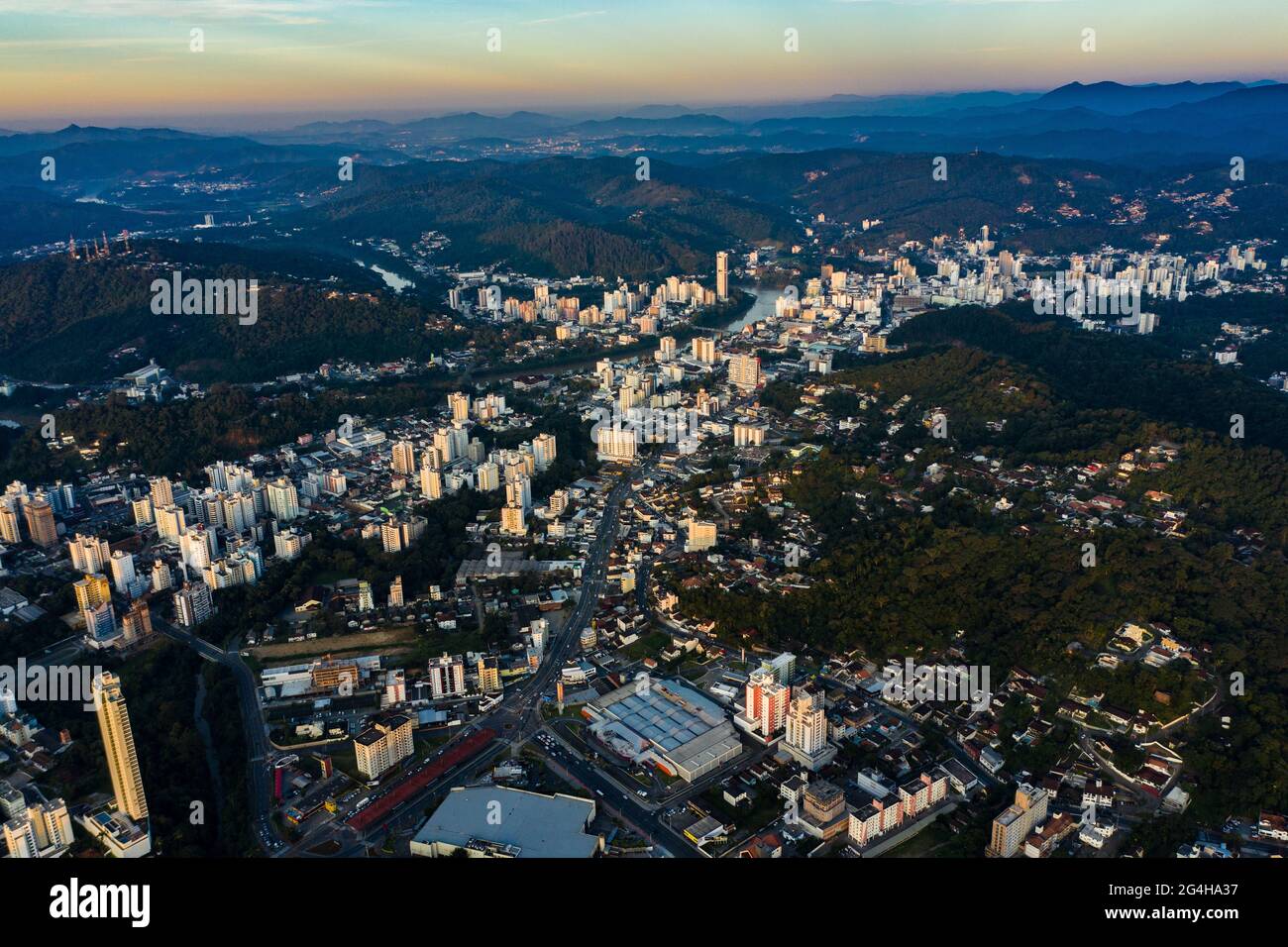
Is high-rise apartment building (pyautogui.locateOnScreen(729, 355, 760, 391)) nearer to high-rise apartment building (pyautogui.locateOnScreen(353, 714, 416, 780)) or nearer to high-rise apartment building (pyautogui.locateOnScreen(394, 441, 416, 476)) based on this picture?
high-rise apartment building (pyautogui.locateOnScreen(394, 441, 416, 476))

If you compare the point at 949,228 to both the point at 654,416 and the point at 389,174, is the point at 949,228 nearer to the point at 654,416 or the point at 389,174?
the point at 654,416

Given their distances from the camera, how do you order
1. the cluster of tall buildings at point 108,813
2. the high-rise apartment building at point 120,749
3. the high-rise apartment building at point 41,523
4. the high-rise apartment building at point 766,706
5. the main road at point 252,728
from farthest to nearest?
1. the high-rise apartment building at point 41,523
2. the high-rise apartment building at point 766,706
3. the main road at point 252,728
4. the high-rise apartment building at point 120,749
5. the cluster of tall buildings at point 108,813

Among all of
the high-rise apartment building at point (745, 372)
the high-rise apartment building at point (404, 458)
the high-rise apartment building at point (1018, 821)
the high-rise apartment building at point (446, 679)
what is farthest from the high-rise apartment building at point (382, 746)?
the high-rise apartment building at point (745, 372)

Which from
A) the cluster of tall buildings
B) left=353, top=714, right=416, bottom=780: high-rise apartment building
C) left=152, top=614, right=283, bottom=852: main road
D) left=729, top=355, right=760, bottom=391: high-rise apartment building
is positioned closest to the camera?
the cluster of tall buildings

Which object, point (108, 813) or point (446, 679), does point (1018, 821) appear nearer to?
point (446, 679)

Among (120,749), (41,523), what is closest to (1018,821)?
(120,749)

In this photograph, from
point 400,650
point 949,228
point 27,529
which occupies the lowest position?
point 400,650

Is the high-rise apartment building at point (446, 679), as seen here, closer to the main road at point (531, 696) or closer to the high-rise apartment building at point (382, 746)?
the main road at point (531, 696)

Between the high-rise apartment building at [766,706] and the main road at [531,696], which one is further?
the high-rise apartment building at [766,706]

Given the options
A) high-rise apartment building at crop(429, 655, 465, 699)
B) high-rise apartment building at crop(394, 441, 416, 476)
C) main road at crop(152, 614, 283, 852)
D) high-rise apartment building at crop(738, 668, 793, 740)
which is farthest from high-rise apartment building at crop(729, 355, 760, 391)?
main road at crop(152, 614, 283, 852)

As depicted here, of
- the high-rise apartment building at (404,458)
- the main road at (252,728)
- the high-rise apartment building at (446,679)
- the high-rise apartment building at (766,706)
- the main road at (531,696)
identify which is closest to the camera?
the main road at (252,728)
